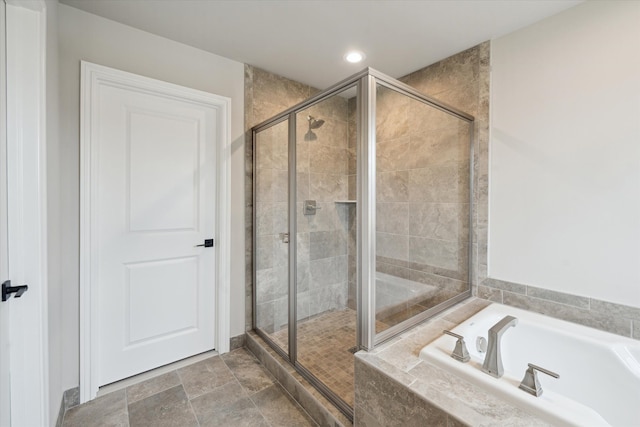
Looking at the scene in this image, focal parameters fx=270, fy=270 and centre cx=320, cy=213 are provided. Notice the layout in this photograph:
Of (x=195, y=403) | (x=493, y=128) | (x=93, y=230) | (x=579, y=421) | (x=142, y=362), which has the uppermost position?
(x=493, y=128)

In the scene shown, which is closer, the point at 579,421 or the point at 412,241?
the point at 579,421

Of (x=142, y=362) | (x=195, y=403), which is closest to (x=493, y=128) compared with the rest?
(x=195, y=403)

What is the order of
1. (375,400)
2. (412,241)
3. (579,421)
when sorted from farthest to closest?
1. (412,241)
2. (375,400)
3. (579,421)

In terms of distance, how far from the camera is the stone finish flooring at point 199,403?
155 centimetres

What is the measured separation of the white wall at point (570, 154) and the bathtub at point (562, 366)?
0.94ft

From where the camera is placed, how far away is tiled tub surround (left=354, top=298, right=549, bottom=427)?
3.17ft

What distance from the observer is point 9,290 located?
1.07 meters

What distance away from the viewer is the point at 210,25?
181 cm

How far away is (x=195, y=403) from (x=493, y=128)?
273cm

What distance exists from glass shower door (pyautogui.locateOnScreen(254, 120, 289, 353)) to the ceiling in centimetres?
62

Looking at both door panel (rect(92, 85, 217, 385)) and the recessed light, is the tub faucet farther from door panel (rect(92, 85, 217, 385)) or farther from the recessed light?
the recessed light

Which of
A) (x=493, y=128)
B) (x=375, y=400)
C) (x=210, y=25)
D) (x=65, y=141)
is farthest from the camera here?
(x=493, y=128)

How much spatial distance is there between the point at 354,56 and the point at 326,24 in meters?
0.47

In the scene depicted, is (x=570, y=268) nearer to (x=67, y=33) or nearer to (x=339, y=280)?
(x=339, y=280)
